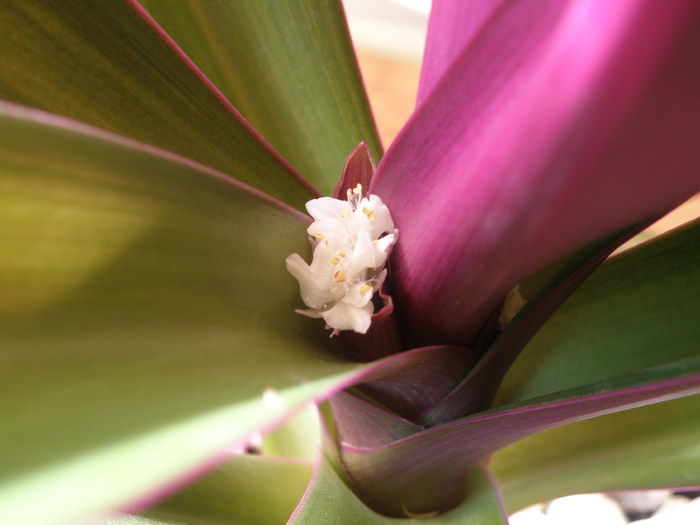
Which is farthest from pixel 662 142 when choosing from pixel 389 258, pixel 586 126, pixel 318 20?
pixel 318 20

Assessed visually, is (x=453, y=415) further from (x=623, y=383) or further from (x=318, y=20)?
(x=318, y=20)

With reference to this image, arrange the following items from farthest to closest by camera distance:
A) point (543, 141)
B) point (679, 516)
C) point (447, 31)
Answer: point (679, 516) → point (447, 31) → point (543, 141)

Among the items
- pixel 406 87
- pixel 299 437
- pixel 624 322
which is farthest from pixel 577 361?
pixel 406 87

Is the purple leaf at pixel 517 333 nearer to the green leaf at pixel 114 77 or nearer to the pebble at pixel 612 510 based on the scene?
the green leaf at pixel 114 77

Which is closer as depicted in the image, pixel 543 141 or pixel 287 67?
pixel 543 141

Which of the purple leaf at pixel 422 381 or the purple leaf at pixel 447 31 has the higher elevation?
the purple leaf at pixel 447 31

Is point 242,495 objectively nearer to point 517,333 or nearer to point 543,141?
point 517,333

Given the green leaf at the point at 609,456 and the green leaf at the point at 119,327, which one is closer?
the green leaf at the point at 119,327

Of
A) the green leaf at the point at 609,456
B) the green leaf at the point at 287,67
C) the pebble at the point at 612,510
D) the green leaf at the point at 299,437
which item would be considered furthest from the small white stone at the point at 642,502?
the green leaf at the point at 287,67
